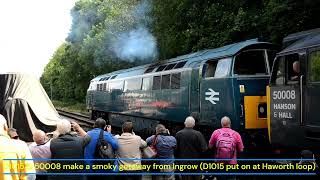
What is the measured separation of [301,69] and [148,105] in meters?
10.8

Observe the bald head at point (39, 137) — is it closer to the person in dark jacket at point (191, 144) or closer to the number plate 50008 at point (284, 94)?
the person in dark jacket at point (191, 144)

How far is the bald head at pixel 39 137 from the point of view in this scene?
742cm

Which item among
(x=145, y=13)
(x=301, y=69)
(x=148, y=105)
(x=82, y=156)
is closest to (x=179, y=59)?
(x=148, y=105)

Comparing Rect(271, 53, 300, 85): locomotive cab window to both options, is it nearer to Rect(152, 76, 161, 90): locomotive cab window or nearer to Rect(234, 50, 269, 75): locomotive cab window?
Rect(234, 50, 269, 75): locomotive cab window

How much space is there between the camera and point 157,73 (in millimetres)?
18594

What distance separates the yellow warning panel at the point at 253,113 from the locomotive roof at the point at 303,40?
5.95ft

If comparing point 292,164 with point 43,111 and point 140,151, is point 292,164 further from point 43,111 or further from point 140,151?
point 43,111

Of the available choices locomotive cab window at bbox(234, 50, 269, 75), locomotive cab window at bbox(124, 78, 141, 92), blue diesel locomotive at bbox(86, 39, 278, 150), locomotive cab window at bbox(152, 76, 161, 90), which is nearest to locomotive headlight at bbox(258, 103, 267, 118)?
blue diesel locomotive at bbox(86, 39, 278, 150)

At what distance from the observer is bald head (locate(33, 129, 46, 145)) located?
7420 mm

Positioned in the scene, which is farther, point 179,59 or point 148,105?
point 148,105

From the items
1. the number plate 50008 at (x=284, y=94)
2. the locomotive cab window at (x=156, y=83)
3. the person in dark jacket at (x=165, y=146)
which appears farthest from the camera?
the locomotive cab window at (x=156, y=83)

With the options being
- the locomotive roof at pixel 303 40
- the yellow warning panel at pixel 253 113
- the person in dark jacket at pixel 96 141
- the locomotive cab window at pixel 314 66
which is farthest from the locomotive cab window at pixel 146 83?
the person in dark jacket at pixel 96 141

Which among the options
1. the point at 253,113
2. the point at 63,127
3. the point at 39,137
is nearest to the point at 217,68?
the point at 253,113

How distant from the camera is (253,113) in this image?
11852 mm
